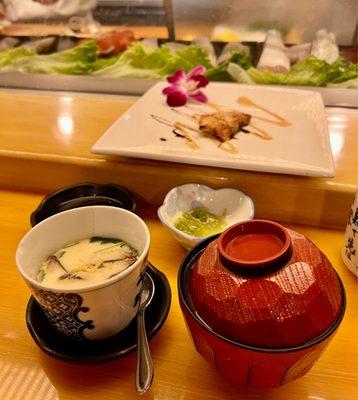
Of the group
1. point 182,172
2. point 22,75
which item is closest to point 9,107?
point 22,75

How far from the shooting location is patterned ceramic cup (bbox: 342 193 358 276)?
39.5 inches

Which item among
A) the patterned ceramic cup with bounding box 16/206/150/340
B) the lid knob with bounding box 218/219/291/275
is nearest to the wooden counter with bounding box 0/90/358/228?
the patterned ceramic cup with bounding box 16/206/150/340

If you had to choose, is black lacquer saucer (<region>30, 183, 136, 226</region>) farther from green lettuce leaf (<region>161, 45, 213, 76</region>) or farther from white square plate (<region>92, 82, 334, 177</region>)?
green lettuce leaf (<region>161, 45, 213, 76</region>)

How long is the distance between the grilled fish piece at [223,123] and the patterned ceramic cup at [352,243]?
49 cm

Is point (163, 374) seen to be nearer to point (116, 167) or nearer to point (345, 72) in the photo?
point (116, 167)

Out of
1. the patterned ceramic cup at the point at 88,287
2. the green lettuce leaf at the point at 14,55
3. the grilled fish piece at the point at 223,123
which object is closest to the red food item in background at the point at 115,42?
the green lettuce leaf at the point at 14,55

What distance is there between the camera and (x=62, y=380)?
842 mm

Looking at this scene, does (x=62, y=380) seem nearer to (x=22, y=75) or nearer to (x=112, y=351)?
(x=112, y=351)

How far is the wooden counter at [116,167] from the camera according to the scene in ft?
4.04

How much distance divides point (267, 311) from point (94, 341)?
37 centimetres

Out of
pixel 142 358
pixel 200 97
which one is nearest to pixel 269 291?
pixel 142 358

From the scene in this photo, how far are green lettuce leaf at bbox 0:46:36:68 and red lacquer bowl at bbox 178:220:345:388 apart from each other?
2.09 metres

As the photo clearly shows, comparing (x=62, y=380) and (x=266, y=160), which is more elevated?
(x=266, y=160)

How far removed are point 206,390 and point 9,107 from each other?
144 centimetres
